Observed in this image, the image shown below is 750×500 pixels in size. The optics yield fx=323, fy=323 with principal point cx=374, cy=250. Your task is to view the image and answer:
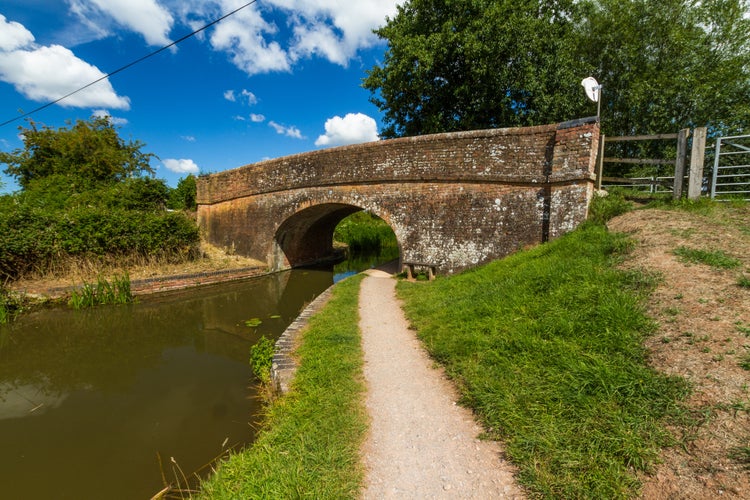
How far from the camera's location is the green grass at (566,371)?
6.39 feet

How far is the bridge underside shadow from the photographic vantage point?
11666 mm

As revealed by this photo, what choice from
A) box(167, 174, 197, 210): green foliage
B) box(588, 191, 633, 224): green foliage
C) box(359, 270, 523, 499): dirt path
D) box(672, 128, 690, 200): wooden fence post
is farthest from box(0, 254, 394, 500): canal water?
box(167, 174, 197, 210): green foliage

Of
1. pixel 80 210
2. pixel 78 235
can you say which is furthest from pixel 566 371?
pixel 80 210

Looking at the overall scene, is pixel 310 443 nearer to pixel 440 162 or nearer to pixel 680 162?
pixel 440 162

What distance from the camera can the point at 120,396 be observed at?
4219mm

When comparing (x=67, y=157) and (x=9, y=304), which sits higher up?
(x=67, y=157)

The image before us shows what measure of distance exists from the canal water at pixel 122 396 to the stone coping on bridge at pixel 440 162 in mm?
4476

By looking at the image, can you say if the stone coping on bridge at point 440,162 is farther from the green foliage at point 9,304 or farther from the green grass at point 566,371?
the green foliage at point 9,304

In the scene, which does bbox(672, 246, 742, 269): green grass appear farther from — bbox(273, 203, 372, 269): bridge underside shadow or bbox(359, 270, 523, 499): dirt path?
bbox(273, 203, 372, 269): bridge underside shadow

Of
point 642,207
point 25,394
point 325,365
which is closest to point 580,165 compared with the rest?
point 642,207

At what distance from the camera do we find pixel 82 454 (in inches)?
124

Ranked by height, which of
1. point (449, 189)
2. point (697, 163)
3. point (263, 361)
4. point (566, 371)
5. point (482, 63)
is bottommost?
point (263, 361)

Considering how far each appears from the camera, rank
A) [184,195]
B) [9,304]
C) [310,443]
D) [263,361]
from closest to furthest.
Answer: [310,443], [263,361], [9,304], [184,195]

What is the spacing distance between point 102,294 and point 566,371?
985 centimetres
